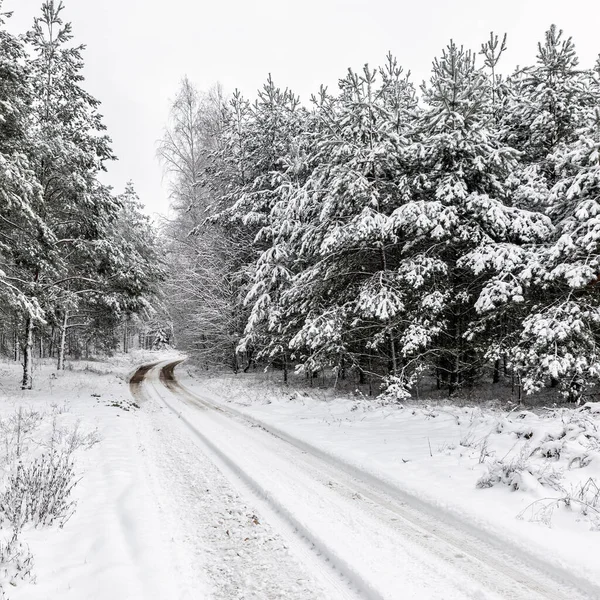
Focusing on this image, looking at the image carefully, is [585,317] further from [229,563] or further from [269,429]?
[229,563]

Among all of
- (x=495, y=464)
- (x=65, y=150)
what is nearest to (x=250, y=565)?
(x=495, y=464)

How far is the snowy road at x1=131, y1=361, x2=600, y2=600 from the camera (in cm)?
314

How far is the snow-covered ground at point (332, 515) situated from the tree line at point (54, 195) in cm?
759

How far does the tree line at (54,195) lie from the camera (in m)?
12.0

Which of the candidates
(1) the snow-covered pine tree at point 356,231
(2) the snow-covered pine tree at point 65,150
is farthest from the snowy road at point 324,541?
(2) the snow-covered pine tree at point 65,150

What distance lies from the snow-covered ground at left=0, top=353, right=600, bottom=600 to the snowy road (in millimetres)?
18

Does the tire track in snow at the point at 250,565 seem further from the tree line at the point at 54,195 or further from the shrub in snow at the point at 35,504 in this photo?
the tree line at the point at 54,195

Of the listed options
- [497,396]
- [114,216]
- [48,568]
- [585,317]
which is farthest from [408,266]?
[114,216]

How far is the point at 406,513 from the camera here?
4.62 m

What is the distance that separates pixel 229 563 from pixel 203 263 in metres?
21.6

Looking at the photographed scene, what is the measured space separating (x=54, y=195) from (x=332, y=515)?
17.9m

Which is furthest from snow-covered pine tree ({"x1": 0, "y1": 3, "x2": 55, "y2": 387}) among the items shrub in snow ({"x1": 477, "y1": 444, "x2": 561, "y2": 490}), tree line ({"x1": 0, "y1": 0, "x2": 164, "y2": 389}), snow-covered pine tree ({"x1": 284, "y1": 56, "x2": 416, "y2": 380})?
shrub in snow ({"x1": 477, "y1": 444, "x2": 561, "y2": 490})

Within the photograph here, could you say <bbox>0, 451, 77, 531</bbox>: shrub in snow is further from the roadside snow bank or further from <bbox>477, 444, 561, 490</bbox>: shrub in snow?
<bbox>477, 444, 561, 490</bbox>: shrub in snow

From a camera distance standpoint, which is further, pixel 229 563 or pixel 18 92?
pixel 18 92
